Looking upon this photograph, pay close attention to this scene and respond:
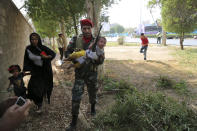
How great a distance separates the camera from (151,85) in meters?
4.75

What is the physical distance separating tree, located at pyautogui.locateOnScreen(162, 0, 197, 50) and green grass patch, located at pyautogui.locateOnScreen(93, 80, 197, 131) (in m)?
12.5

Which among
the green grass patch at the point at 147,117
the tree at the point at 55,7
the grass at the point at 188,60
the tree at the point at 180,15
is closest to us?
the green grass patch at the point at 147,117

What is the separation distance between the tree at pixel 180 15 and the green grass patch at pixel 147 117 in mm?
12504

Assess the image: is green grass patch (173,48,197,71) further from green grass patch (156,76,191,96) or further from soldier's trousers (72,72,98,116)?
soldier's trousers (72,72,98,116)

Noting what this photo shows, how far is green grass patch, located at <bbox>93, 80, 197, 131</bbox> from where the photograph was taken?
244cm

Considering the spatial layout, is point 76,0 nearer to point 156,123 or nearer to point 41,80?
point 41,80

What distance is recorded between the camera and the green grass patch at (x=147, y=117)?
2.44m

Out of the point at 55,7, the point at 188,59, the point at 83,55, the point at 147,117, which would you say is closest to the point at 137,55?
the point at 188,59

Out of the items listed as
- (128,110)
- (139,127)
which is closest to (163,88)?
(128,110)

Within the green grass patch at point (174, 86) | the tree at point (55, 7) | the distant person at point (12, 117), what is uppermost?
the tree at point (55, 7)

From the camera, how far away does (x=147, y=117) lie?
8.57 feet

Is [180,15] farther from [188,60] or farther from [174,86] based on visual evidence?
[174,86]

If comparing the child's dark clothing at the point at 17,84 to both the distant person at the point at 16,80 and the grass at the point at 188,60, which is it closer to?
the distant person at the point at 16,80

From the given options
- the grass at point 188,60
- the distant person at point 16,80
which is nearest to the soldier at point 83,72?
the distant person at point 16,80
